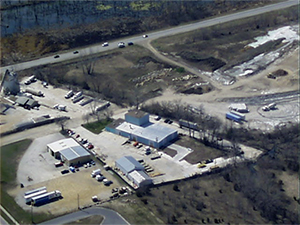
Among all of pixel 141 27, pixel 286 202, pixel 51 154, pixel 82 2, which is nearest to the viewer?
pixel 286 202

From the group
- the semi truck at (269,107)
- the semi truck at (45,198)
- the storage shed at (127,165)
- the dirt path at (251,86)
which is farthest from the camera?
the dirt path at (251,86)

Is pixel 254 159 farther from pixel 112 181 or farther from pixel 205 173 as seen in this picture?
pixel 112 181

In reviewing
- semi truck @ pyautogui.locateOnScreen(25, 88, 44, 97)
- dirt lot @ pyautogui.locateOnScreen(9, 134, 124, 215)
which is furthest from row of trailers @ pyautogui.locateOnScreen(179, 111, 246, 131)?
semi truck @ pyautogui.locateOnScreen(25, 88, 44, 97)

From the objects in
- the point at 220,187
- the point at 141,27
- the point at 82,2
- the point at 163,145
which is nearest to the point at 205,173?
the point at 220,187

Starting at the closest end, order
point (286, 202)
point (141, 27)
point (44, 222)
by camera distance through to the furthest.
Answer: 1. point (44, 222)
2. point (286, 202)
3. point (141, 27)

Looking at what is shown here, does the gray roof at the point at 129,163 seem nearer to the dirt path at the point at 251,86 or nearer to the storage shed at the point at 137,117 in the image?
the storage shed at the point at 137,117

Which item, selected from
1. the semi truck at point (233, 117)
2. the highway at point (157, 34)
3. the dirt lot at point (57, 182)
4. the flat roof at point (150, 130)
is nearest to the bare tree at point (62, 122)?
the dirt lot at point (57, 182)

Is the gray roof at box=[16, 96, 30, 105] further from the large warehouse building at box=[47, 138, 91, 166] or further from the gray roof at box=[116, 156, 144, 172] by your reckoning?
the gray roof at box=[116, 156, 144, 172]
